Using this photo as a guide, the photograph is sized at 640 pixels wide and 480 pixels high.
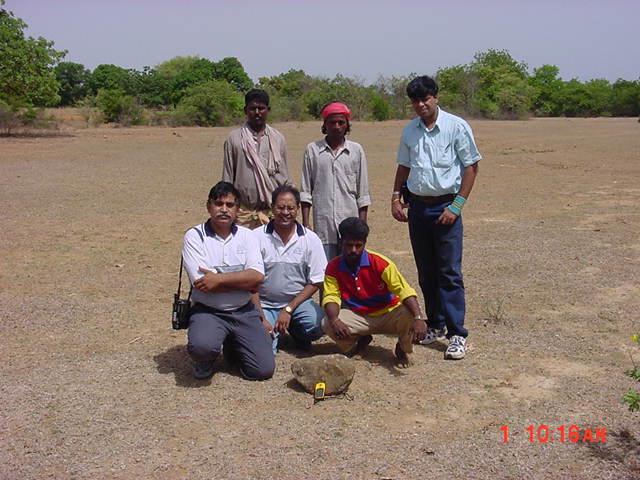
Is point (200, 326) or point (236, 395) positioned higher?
point (200, 326)

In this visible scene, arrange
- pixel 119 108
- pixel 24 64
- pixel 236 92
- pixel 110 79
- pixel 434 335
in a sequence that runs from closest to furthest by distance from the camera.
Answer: pixel 434 335, pixel 24 64, pixel 119 108, pixel 236 92, pixel 110 79

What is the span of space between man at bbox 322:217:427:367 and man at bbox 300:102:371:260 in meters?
0.46

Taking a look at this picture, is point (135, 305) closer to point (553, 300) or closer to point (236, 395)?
point (236, 395)

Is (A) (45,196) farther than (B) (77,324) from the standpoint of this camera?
Yes

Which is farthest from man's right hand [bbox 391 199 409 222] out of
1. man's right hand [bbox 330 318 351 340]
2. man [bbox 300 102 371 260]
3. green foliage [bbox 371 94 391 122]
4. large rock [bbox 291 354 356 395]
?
green foliage [bbox 371 94 391 122]

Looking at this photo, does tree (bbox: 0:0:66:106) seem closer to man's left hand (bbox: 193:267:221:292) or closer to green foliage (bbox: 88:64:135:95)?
man's left hand (bbox: 193:267:221:292)

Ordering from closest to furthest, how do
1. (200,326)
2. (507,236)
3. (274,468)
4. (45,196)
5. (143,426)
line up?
(274,468) → (143,426) → (200,326) → (507,236) → (45,196)

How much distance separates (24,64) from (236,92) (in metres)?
17.5

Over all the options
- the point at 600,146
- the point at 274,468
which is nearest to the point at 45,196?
the point at 274,468

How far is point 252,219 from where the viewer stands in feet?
17.6

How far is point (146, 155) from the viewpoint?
20281 millimetres

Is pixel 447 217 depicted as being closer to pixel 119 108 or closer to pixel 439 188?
pixel 439 188

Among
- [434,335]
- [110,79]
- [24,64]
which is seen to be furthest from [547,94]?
[434,335]

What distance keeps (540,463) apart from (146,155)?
720 inches
